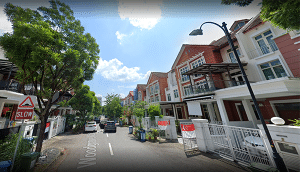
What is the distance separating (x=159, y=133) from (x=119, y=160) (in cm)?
575

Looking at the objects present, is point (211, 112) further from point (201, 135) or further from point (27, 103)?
point (27, 103)

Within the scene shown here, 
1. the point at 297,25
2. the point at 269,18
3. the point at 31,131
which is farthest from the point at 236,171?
the point at 31,131

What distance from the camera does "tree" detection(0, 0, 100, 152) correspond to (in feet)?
→ 17.3

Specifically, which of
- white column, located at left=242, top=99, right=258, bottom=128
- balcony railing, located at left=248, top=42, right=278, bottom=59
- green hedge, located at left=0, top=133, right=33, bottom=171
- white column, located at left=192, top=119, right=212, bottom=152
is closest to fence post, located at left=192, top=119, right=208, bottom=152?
white column, located at left=192, top=119, right=212, bottom=152

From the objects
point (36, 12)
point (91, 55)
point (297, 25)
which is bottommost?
point (297, 25)

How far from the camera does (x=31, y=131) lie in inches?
334

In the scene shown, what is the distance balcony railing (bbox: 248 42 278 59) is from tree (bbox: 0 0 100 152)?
16.4 m

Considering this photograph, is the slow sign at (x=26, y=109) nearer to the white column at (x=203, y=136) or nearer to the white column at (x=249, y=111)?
the white column at (x=203, y=136)

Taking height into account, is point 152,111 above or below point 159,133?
above

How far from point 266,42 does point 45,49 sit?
734 inches

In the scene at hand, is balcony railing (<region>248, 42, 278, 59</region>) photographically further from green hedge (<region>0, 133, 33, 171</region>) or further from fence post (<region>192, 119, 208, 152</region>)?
green hedge (<region>0, 133, 33, 171</region>)

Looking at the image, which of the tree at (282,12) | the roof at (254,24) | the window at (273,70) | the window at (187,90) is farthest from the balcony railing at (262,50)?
the window at (187,90)

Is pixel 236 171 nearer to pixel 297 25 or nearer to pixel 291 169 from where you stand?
pixel 291 169

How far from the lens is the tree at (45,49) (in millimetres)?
5270
